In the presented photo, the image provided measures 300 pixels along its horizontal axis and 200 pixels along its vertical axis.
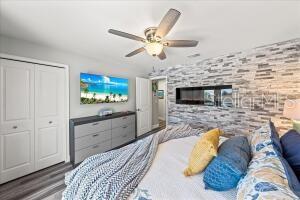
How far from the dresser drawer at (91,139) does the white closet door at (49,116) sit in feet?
1.34

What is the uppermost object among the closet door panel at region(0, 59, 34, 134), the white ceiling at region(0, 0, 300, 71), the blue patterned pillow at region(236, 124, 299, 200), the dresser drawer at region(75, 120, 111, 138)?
the white ceiling at region(0, 0, 300, 71)

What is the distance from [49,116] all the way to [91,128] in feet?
2.59

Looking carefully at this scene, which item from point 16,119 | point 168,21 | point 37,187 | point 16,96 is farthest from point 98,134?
point 168,21

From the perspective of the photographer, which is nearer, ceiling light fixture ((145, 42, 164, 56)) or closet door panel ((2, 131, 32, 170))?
ceiling light fixture ((145, 42, 164, 56))

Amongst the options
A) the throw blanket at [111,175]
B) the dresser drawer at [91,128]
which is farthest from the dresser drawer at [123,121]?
the throw blanket at [111,175]

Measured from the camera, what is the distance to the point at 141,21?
1823 millimetres

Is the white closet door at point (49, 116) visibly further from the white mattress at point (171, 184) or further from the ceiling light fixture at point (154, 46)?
the white mattress at point (171, 184)

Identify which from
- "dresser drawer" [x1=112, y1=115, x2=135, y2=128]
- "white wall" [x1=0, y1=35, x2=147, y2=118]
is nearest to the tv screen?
"white wall" [x1=0, y1=35, x2=147, y2=118]

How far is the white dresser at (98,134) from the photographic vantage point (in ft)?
9.10

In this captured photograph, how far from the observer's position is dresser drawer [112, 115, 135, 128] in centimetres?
351

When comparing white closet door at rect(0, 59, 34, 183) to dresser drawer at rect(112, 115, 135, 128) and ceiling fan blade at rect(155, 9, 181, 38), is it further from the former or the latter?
ceiling fan blade at rect(155, 9, 181, 38)

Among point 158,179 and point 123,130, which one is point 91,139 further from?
point 158,179

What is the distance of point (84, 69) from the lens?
10.9ft

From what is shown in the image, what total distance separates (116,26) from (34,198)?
2.54 m
